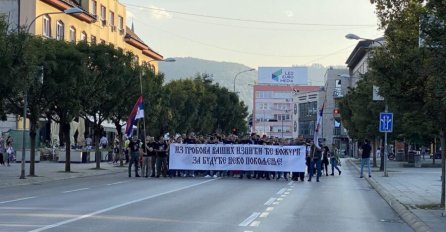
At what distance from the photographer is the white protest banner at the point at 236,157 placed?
32156 millimetres

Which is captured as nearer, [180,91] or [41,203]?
[41,203]

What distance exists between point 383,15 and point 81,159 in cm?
3392

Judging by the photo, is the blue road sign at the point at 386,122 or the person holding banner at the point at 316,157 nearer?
the person holding banner at the point at 316,157

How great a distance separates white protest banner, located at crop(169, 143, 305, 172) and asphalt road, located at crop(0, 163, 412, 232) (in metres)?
6.95

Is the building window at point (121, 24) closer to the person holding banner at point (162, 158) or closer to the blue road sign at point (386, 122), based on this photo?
the person holding banner at point (162, 158)

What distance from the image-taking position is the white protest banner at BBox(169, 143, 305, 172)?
3216 centimetres

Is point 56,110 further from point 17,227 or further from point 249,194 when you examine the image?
point 17,227

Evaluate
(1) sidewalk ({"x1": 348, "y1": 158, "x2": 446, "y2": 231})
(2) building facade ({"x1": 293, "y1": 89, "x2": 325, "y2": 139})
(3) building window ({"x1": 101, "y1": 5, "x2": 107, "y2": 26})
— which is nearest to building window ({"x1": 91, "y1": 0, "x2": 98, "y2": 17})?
(3) building window ({"x1": 101, "y1": 5, "x2": 107, "y2": 26})

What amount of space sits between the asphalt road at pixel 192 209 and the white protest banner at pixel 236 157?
6953 mm

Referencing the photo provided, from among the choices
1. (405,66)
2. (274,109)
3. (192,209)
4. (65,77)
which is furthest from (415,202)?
(274,109)

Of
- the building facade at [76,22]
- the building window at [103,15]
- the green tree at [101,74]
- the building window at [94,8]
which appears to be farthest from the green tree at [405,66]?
the building window at [103,15]

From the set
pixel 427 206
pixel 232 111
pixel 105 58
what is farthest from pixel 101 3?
pixel 427 206

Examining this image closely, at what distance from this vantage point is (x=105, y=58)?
36.1 m

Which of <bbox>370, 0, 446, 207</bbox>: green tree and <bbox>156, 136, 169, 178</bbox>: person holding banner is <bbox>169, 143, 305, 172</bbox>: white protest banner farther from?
<bbox>370, 0, 446, 207</bbox>: green tree
